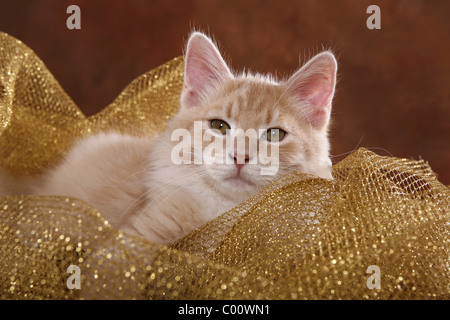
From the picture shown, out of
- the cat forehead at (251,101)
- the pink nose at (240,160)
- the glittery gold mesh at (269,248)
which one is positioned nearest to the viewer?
the glittery gold mesh at (269,248)

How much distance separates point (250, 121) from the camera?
101cm

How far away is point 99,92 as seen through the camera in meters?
1.76

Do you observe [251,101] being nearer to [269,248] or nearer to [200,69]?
[200,69]

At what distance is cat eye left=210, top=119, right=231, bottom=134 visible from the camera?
1.04 m

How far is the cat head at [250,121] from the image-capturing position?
0.95m

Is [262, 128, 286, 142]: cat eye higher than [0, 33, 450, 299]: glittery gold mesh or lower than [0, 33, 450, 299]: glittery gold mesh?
higher

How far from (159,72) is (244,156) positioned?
2.24ft

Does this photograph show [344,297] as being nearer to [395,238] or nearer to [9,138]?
[395,238]

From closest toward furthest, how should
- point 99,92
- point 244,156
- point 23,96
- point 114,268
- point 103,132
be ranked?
point 114,268
point 244,156
point 23,96
point 103,132
point 99,92

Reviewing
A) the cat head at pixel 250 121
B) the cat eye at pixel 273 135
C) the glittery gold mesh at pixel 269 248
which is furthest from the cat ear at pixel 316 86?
the glittery gold mesh at pixel 269 248

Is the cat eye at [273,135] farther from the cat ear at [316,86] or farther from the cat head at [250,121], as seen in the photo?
the cat ear at [316,86]

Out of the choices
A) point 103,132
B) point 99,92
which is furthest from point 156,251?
point 99,92

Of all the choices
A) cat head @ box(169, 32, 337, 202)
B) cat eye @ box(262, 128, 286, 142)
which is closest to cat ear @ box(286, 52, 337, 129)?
cat head @ box(169, 32, 337, 202)

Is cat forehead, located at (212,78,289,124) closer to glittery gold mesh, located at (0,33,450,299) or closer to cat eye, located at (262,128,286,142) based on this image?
cat eye, located at (262,128,286,142)
